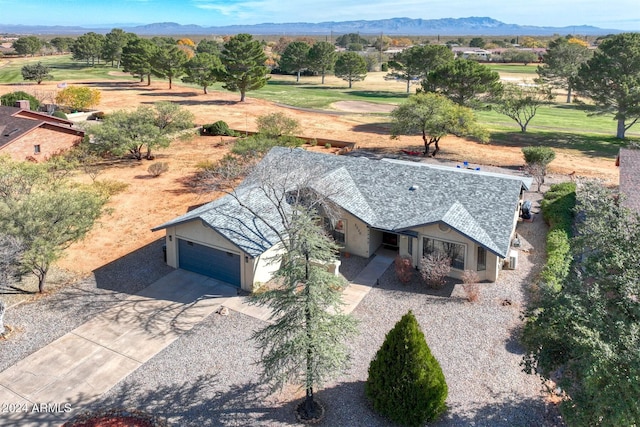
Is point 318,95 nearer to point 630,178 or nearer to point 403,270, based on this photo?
point 630,178

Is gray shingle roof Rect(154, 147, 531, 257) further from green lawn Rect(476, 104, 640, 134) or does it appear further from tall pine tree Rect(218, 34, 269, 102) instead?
tall pine tree Rect(218, 34, 269, 102)

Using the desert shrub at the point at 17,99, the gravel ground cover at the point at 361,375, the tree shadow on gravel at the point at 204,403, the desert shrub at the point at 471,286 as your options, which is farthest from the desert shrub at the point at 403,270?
A: the desert shrub at the point at 17,99

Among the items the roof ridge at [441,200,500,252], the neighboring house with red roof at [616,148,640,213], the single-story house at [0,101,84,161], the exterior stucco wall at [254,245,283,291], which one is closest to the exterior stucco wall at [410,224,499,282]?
the roof ridge at [441,200,500,252]

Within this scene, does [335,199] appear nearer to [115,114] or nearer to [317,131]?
[115,114]

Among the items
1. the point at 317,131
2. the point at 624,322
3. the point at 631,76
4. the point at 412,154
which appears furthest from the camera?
the point at 317,131

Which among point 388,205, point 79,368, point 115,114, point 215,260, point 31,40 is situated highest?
point 31,40

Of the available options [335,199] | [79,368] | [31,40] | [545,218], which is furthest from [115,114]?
[31,40]
